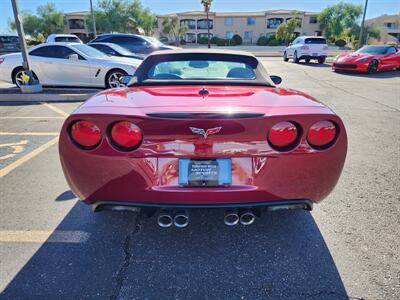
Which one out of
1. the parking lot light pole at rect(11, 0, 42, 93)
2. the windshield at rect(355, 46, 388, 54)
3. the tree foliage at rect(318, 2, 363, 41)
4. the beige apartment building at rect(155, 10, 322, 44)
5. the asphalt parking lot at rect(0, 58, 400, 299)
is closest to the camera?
the asphalt parking lot at rect(0, 58, 400, 299)

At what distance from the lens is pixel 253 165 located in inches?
78.0

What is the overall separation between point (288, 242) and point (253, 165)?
873 millimetres

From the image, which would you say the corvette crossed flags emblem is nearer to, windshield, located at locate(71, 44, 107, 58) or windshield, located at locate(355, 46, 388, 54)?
windshield, located at locate(71, 44, 107, 58)

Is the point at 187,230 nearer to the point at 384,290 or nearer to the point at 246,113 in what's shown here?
the point at 246,113

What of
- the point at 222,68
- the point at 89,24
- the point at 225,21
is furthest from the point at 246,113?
the point at 225,21

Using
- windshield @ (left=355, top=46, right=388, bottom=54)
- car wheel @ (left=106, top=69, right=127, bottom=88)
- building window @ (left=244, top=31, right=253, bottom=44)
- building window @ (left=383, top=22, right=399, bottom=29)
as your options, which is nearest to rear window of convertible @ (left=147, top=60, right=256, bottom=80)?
car wheel @ (left=106, top=69, right=127, bottom=88)

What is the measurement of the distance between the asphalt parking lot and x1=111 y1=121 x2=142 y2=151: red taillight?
2.92ft

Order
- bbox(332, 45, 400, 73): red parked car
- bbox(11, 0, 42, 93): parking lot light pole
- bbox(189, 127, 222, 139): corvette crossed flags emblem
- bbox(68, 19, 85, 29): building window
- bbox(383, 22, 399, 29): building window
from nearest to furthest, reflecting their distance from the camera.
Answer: bbox(189, 127, 222, 139): corvette crossed flags emblem, bbox(11, 0, 42, 93): parking lot light pole, bbox(332, 45, 400, 73): red parked car, bbox(68, 19, 85, 29): building window, bbox(383, 22, 399, 29): building window

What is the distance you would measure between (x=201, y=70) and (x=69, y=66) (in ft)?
22.5

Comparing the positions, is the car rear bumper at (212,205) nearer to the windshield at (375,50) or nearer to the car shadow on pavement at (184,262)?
the car shadow on pavement at (184,262)

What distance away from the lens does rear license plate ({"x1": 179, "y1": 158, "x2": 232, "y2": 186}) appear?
1960 millimetres

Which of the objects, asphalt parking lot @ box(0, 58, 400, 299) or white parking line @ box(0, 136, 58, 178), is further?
white parking line @ box(0, 136, 58, 178)

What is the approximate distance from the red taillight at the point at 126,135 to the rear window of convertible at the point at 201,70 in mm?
1317

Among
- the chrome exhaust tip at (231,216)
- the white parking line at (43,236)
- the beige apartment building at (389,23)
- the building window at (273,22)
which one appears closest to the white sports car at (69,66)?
the white parking line at (43,236)
